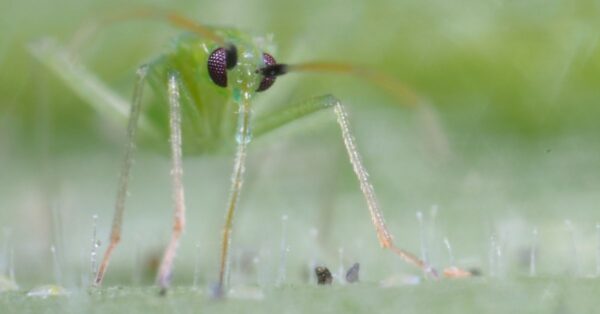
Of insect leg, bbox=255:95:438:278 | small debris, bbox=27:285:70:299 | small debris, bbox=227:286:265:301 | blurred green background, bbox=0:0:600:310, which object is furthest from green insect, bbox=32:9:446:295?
small debris, bbox=227:286:265:301

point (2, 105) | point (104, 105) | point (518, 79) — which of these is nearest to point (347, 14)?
point (518, 79)

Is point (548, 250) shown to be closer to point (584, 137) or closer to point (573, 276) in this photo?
point (584, 137)

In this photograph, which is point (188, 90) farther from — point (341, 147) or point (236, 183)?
point (236, 183)

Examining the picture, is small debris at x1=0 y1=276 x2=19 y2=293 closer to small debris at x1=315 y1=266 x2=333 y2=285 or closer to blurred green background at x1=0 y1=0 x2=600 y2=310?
blurred green background at x1=0 y1=0 x2=600 y2=310

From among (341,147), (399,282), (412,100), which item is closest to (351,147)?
(412,100)

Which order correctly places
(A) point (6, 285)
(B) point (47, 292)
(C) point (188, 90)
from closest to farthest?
1. (B) point (47, 292)
2. (A) point (6, 285)
3. (C) point (188, 90)

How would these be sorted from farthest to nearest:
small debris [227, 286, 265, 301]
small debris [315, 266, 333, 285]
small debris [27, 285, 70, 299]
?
small debris [315, 266, 333, 285], small debris [27, 285, 70, 299], small debris [227, 286, 265, 301]
